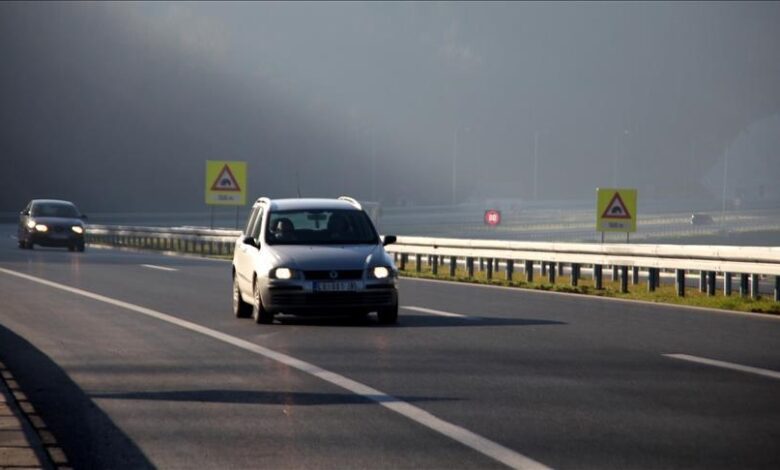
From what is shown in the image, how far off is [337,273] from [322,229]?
1350 mm

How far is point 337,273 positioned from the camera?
16141mm

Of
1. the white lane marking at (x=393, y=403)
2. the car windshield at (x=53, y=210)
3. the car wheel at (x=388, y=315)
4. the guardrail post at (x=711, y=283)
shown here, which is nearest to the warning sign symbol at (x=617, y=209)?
the guardrail post at (x=711, y=283)

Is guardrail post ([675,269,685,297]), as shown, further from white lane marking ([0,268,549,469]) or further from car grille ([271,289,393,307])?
white lane marking ([0,268,549,469])

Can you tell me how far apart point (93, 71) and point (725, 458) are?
393 feet

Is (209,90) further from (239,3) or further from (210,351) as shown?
(210,351)

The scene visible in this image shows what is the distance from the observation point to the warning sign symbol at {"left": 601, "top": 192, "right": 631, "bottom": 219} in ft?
108

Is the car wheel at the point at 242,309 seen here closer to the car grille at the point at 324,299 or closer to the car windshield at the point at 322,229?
the car windshield at the point at 322,229

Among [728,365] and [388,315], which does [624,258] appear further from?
[728,365]

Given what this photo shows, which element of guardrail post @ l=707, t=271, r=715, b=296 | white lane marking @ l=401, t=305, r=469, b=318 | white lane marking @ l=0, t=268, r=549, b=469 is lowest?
white lane marking @ l=0, t=268, r=549, b=469

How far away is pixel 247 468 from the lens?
291 inches

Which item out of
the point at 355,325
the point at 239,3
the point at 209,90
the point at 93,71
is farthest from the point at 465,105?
the point at 355,325

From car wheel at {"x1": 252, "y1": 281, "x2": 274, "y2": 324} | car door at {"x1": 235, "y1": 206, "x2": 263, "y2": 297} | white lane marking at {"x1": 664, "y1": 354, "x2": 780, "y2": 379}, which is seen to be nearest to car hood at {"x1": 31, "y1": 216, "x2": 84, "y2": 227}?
car door at {"x1": 235, "y1": 206, "x2": 263, "y2": 297}

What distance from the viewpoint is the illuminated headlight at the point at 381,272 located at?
640 inches

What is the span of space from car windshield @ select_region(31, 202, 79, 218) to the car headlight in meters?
30.2
